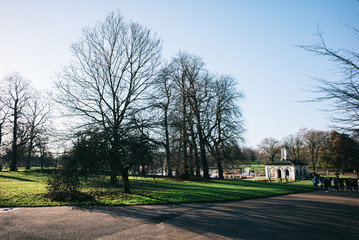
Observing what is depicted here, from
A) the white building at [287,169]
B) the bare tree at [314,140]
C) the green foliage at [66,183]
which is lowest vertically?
the white building at [287,169]

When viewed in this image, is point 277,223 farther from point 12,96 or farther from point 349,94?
point 12,96

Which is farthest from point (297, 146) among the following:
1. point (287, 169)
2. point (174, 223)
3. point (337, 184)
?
point (174, 223)

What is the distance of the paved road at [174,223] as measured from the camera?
263 inches

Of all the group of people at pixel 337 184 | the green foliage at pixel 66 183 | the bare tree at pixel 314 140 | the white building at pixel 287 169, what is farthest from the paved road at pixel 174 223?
the bare tree at pixel 314 140

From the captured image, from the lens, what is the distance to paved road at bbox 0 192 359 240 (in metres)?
6.69

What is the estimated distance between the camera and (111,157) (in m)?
12.3

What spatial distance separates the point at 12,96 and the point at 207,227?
36731mm

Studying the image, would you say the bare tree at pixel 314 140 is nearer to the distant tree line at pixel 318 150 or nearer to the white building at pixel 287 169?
the distant tree line at pixel 318 150

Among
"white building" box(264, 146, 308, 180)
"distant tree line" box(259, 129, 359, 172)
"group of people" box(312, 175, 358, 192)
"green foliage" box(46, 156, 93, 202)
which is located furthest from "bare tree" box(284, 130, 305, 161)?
"green foliage" box(46, 156, 93, 202)

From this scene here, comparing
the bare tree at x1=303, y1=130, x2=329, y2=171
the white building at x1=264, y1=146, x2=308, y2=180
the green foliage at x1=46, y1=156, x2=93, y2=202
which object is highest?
the bare tree at x1=303, y1=130, x2=329, y2=171

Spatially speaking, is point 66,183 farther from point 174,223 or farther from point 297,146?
point 297,146

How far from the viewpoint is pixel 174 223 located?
25.7ft

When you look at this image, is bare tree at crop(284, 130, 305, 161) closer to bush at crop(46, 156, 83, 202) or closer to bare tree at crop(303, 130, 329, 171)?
bare tree at crop(303, 130, 329, 171)

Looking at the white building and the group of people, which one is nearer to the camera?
the group of people
